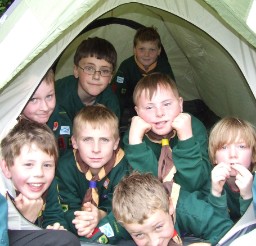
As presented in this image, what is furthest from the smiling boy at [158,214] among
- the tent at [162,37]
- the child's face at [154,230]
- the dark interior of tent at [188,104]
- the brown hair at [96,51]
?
the dark interior of tent at [188,104]

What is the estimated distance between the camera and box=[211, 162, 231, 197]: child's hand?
6.23 feet

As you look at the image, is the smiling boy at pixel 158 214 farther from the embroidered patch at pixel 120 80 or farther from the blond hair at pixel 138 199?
the embroidered patch at pixel 120 80

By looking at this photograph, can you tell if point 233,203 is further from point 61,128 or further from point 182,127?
point 61,128

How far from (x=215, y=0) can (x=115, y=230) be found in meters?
0.92

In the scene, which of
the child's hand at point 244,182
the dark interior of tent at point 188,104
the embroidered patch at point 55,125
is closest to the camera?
the child's hand at point 244,182

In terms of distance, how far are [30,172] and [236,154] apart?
791 millimetres

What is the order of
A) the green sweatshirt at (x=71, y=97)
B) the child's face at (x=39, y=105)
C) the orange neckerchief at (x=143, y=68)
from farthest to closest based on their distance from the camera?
1. the orange neckerchief at (x=143, y=68)
2. the green sweatshirt at (x=71, y=97)
3. the child's face at (x=39, y=105)

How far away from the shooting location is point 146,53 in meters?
3.27

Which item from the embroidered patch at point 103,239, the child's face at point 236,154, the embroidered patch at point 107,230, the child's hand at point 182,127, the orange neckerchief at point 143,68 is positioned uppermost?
the orange neckerchief at point 143,68

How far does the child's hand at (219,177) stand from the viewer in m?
1.90

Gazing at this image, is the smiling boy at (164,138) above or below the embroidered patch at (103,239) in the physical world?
above

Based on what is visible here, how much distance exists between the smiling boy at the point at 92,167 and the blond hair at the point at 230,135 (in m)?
0.38

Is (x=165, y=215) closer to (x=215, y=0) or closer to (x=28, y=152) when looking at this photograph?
(x=28, y=152)

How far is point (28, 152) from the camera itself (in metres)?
1.92
